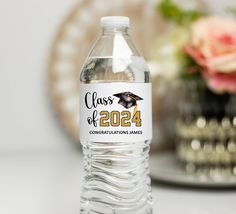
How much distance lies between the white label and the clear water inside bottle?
74mm

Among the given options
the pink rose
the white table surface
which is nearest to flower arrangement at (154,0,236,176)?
the pink rose

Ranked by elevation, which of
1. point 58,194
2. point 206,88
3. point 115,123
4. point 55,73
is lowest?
point 58,194

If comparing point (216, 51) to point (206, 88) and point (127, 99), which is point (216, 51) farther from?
point (127, 99)

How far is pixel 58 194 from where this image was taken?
1191 millimetres

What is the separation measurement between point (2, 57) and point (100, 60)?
2.88 ft

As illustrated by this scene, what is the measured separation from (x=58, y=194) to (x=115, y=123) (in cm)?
39

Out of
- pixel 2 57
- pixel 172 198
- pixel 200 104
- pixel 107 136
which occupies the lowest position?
pixel 172 198

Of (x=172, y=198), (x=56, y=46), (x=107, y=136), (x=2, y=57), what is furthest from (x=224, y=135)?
(x=2, y=57)

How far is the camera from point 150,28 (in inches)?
70.3

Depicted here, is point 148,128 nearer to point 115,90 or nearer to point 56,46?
point 115,90

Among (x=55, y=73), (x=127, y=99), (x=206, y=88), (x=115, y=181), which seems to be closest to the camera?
(x=127, y=99)

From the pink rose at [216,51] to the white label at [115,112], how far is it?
400 millimetres

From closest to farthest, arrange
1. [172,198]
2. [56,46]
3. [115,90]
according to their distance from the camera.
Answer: [115,90] < [172,198] < [56,46]

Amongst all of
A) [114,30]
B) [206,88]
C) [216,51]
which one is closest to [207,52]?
[216,51]
